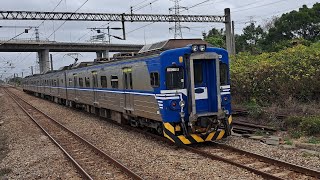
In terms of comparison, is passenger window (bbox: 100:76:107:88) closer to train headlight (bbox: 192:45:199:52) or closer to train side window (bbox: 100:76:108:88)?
train side window (bbox: 100:76:108:88)

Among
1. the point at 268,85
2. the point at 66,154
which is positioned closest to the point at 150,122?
the point at 66,154

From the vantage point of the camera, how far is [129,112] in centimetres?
1434

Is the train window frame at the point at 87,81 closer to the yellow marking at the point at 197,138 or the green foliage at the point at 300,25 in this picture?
the yellow marking at the point at 197,138

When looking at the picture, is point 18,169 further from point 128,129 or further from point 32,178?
point 128,129

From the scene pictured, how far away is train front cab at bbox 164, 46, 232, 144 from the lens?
11031 mm

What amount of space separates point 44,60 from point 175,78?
68.3 m

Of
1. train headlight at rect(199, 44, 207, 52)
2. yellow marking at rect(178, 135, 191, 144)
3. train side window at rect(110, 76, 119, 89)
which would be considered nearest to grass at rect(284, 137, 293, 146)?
yellow marking at rect(178, 135, 191, 144)

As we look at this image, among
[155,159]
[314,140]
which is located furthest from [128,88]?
[314,140]

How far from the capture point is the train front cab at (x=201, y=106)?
11031mm

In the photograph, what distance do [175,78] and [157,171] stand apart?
3174 millimetres

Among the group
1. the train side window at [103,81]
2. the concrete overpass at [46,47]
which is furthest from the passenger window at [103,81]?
the concrete overpass at [46,47]

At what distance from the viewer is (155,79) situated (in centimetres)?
1157

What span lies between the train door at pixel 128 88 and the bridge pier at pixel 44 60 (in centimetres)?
6057

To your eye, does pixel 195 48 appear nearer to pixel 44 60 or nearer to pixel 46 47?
pixel 46 47
